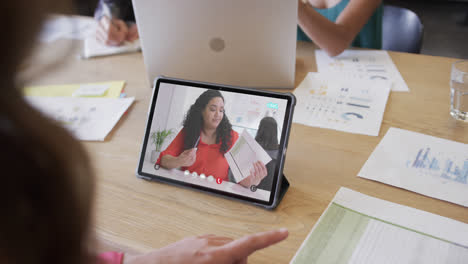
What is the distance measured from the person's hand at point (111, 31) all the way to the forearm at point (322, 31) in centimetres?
77

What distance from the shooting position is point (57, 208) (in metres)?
0.29

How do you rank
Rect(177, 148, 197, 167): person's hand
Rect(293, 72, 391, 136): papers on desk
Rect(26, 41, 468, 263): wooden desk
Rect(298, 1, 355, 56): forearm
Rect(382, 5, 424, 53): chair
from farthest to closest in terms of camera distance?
Rect(382, 5, 424, 53): chair
Rect(298, 1, 355, 56): forearm
Rect(293, 72, 391, 136): papers on desk
Rect(177, 148, 197, 167): person's hand
Rect(26, 41, 468, 263): wooden desk

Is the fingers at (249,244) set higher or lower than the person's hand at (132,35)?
lower

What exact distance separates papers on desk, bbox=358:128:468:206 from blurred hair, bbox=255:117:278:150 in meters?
0.22

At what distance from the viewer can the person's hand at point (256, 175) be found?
80cm

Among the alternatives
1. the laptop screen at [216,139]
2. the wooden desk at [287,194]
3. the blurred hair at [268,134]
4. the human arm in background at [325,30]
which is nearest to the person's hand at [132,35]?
the wooden desk at [287,194]

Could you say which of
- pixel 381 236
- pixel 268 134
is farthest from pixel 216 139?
pixel 381 236

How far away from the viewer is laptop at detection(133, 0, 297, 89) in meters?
1.13

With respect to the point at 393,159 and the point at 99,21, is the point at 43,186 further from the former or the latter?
the point at 99,21

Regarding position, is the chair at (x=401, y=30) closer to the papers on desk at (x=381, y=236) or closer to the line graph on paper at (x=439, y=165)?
the line graph on paper at (x=439, y=165)

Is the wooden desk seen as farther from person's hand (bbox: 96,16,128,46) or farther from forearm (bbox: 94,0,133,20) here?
forearm (bbox: 94,0,133,20)

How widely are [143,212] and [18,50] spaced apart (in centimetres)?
60

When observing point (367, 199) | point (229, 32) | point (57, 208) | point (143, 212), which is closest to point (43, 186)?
point (57, 208)

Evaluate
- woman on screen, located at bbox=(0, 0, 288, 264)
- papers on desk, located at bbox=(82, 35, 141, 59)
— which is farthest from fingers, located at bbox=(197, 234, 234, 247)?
papers on desk, located at bbox=(82, 35, 141, 59)
